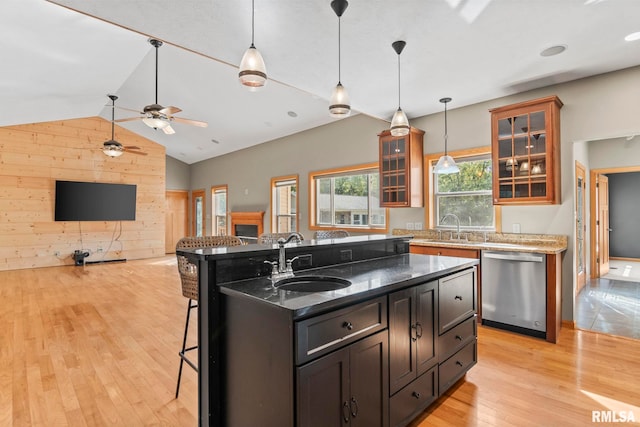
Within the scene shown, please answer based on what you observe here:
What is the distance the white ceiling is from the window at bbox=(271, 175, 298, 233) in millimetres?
1715

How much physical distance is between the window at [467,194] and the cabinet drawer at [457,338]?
2.07 m

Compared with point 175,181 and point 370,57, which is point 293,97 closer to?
point 370,57

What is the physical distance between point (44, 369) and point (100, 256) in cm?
663

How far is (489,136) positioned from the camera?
168 inches

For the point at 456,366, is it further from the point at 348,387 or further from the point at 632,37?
the point at 632,37

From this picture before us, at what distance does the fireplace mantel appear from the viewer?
26.0 feet

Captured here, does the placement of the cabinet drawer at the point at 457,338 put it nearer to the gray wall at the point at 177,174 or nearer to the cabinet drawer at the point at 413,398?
the cabinet drawer at the point at 413,398

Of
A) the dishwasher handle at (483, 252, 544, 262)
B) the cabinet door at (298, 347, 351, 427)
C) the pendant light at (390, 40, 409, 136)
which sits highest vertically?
the pendant light at (390, 40, 409, 136)

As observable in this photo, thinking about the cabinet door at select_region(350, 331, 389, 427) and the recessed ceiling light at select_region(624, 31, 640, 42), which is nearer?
the cabinet door at select_region(350, 331, 389, 427)

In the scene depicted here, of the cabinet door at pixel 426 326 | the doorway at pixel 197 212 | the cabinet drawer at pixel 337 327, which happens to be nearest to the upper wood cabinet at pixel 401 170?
the cabinet door at pixel 426 326

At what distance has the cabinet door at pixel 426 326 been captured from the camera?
6.61 ft

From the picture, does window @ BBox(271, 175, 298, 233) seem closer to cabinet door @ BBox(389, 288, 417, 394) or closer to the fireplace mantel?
the fireplace mantel

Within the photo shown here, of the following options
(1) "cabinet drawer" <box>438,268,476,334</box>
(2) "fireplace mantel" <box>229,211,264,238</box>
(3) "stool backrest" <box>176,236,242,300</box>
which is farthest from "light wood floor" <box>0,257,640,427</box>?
(2) "fireplace mantel" <box>229,211,264,238</box>

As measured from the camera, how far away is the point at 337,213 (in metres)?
6.33
